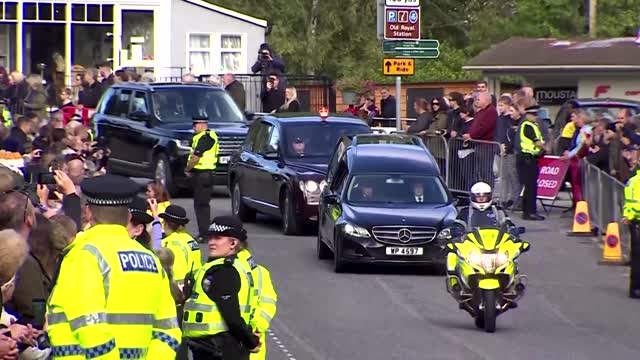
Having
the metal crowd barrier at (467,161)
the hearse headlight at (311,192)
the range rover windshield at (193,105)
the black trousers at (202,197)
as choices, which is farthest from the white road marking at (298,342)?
the range rover windshield at (193,105)

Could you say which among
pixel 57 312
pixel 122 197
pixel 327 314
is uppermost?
pixel 122 197

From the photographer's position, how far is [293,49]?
6128 centimetres

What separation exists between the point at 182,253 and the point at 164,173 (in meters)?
16.5

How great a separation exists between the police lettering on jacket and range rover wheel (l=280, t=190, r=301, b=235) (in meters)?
15.7

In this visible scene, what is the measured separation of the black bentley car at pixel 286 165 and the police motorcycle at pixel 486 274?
6793 mm

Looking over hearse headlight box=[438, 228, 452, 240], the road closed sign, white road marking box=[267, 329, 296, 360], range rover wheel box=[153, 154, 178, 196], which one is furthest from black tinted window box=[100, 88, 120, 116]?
white road marking box=[267, 329, 296, 360]

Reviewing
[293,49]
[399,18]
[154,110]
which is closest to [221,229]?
[399,18]

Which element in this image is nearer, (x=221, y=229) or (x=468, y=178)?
(x=221, y=229)

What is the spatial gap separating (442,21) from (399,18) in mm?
43428

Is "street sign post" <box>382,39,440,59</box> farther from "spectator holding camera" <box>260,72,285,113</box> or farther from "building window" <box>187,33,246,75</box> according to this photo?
"building window" <box>187,33,246,75</box>

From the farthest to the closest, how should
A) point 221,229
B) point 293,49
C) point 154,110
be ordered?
point 293,49, point 154,110, point 221,229

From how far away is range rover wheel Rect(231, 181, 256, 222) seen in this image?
24.6m

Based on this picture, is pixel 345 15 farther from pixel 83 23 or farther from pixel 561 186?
pixel 561 186

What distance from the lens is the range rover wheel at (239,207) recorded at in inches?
968
